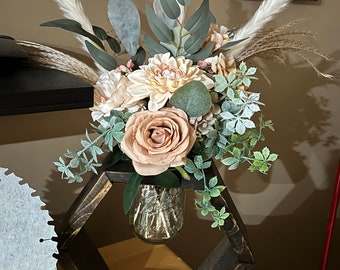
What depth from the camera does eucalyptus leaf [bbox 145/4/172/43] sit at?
0.86 meters

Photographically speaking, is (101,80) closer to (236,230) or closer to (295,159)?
(236,230)

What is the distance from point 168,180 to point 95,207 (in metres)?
0.17

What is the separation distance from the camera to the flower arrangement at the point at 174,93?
0.80m

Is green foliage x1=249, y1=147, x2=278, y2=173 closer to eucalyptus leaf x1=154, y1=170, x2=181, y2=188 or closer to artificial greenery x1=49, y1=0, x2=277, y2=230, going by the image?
artificial greenery x1=49, y1=0, x2=277, y2=230

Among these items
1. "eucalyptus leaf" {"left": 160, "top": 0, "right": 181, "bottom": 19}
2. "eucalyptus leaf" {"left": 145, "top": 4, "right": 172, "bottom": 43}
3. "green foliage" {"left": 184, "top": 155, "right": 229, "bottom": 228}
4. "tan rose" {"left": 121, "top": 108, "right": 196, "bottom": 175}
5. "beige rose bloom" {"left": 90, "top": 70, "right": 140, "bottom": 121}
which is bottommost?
"green foliage" {"left": 184, "top": 155, "right": 229, "bottom": 228}

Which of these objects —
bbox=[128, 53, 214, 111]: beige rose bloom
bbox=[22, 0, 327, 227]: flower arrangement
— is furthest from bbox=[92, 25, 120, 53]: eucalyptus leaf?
bbox=[128, 53, 214, 111]: beige rose bloom

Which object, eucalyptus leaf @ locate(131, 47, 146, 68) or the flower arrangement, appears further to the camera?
eucalyptus leaf @ locate(131, 47, 146, 68)

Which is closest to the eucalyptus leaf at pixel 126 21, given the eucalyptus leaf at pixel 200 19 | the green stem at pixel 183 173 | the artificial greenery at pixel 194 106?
the artificial greenery at pixel 194 106

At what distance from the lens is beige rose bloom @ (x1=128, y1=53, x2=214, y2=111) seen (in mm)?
815

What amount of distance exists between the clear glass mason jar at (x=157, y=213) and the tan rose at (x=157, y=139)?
0.15 metres

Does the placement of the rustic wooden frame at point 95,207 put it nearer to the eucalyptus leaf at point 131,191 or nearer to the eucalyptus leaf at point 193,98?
the eucalyptus leaf at point 131,191

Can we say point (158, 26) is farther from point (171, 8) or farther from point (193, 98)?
point (193, 98)

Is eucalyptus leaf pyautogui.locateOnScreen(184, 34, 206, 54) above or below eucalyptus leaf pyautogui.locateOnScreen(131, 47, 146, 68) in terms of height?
above

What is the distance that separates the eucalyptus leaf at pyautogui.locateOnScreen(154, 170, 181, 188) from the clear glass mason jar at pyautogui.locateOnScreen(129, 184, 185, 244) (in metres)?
0.07
